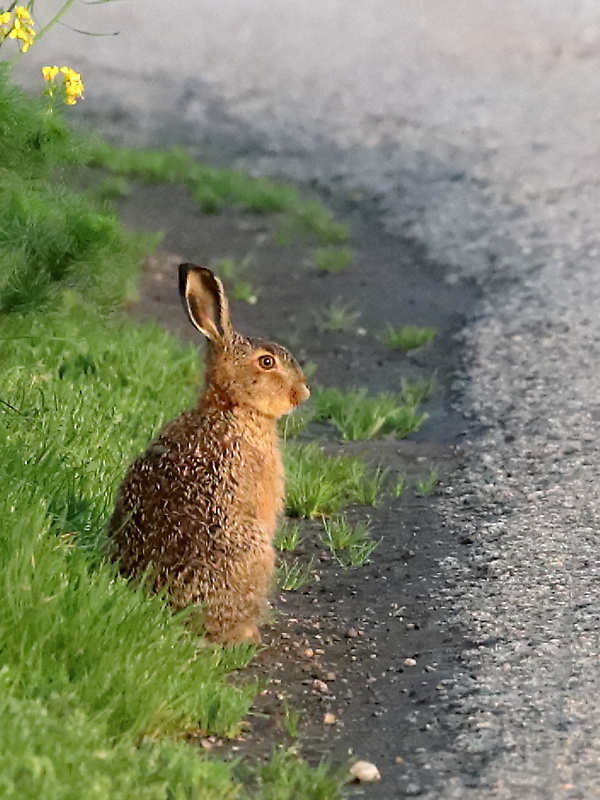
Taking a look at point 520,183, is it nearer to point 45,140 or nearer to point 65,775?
point 45,140

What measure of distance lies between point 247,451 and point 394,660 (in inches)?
41.7

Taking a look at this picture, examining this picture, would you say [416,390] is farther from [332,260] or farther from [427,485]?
[332,260]

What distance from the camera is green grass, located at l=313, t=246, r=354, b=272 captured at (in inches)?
490

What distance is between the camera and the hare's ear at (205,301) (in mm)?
5762

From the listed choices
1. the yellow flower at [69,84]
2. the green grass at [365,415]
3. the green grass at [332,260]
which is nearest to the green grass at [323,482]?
the green grass at [365,415]

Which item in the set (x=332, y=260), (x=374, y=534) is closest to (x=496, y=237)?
(x=332, y=260)

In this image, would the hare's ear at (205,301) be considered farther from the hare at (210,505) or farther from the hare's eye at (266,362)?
the hare's eye at (266,362)

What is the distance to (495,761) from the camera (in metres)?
4.73

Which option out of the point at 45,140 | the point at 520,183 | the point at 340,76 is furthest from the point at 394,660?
the point at 340,76

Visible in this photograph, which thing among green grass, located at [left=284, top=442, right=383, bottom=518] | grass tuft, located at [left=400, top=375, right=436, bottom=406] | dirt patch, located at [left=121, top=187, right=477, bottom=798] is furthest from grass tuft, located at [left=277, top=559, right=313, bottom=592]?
grass tuft, located at [left=400, top=375, right=436, bottom=406]

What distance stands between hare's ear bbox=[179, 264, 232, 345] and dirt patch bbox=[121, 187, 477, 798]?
131cm

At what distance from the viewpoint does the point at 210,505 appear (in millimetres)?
5473

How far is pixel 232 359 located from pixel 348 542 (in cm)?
151

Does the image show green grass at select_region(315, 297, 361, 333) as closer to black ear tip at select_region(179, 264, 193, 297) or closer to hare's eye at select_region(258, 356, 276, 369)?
hare's eye at select_region(258, 356, 276, 369)
